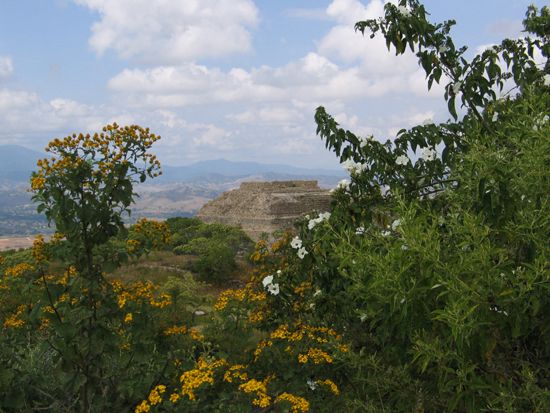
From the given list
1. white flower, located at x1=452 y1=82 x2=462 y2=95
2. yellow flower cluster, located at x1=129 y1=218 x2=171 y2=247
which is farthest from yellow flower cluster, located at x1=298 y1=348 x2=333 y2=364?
white flower, located at x1=452 y1=82 x2=462 y2=95

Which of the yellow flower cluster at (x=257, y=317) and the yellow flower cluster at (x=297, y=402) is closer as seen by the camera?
the yellow flower cluster at (x=297, y=402)

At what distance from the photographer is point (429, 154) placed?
195 inches

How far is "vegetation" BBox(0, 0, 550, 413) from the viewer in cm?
266

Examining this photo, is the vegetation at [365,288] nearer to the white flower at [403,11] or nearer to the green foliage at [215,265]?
the white flower at [403,11]

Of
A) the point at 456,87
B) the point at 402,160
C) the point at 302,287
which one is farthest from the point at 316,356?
the point at 456,87

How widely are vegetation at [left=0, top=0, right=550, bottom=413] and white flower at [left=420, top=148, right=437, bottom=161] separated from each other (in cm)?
2

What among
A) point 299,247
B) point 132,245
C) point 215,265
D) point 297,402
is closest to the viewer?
point 297,402

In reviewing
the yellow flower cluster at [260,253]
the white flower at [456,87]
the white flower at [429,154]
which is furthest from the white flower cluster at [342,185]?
the yellow flower cluster at [260,253]

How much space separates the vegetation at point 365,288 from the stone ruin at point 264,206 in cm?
1973

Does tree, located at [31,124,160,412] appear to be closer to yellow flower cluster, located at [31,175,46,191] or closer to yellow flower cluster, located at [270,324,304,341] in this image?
yellow flower cluster, located at [31,175,46,191]

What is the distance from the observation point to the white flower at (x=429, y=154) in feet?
16.2

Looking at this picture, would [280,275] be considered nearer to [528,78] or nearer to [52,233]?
[52,233]

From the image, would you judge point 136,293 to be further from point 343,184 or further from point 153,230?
point 343,184

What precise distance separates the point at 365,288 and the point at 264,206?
25.0 metres
